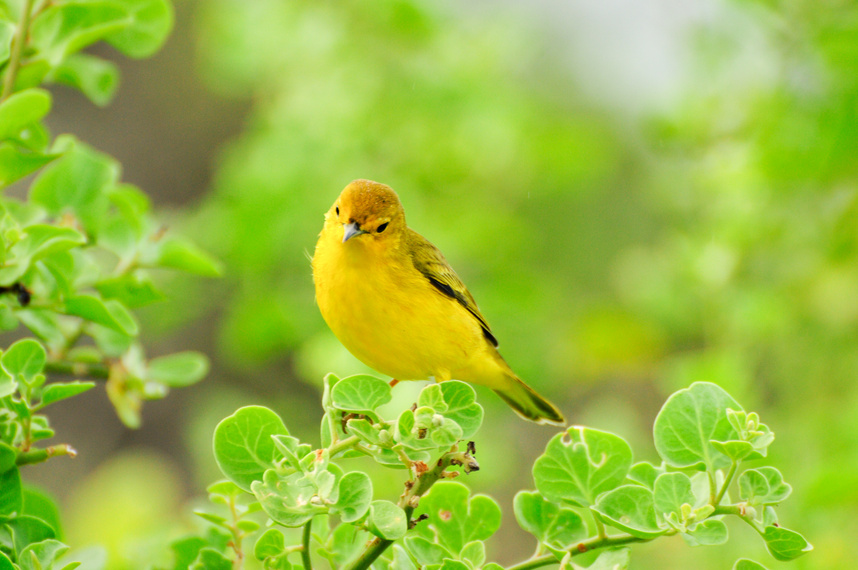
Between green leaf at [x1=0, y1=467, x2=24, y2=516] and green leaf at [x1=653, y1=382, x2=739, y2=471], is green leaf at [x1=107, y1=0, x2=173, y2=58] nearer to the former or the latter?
green leaf at [x1=0, y1=467, x2=24, y2=516]

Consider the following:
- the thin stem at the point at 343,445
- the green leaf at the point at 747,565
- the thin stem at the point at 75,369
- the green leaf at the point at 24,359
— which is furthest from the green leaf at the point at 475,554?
the thin stem at the point at 75,369

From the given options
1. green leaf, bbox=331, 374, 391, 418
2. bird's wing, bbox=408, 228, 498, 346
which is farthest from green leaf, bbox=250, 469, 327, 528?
bird's wing, bbox=408, 228, 498, 346

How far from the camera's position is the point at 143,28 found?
5.37 ft

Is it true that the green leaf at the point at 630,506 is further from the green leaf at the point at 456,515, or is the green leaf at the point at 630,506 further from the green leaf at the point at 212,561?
the green leaf at the point at 212,561

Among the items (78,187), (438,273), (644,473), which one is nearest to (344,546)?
(644,473)

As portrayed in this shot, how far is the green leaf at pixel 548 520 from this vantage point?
121 centimetres

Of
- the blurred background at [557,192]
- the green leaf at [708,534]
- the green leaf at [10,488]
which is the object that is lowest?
the green leaf at [10,488]

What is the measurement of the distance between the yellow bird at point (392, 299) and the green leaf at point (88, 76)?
0.68 metres

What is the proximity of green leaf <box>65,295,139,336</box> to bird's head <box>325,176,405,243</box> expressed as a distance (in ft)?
2.70

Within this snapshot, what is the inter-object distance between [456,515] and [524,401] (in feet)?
4.67

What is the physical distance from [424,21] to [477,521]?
2938 millimetres

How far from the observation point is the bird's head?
220 centimetres

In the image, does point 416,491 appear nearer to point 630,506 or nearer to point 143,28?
point 630,506

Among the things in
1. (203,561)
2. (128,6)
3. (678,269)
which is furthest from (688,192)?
(203,561)
